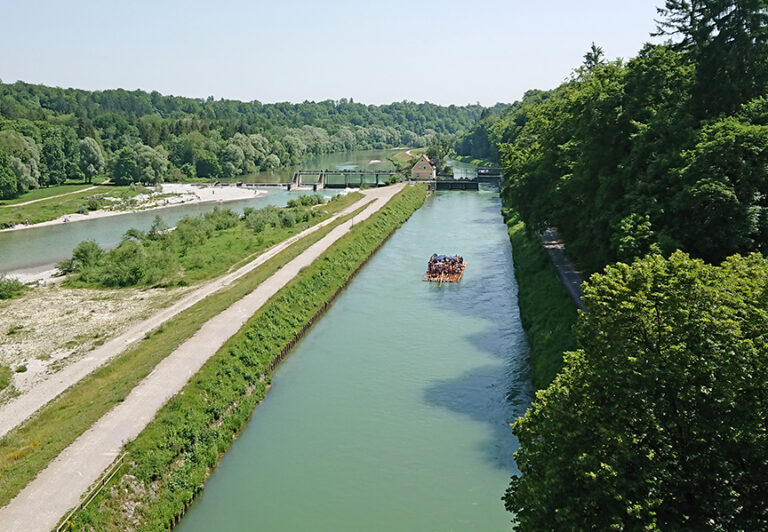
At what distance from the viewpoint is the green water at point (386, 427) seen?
65.2ft

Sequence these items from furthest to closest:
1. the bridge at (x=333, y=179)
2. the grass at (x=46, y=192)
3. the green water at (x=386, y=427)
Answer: the bridge at (x=333, y=179) → the grass at (x=46, y=192) → the green water at (x=386, y=427)

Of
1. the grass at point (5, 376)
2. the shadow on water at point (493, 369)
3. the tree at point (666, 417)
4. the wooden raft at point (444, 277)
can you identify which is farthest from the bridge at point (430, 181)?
the tree at point (666, 417)

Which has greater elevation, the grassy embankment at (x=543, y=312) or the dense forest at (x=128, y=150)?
the dense forest at (x=128, y=150)

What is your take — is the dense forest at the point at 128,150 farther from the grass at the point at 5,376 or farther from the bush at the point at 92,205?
the grass at the point at 5,376

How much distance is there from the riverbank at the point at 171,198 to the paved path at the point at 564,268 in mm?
64110

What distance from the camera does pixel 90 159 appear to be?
123 metres

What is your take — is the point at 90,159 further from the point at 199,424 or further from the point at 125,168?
the point at 199,424

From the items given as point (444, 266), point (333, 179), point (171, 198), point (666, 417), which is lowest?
point (444, 266)

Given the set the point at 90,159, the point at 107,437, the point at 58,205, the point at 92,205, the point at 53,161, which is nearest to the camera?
the point at 107,437

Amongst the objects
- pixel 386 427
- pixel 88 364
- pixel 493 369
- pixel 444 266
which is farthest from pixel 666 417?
pixel 444 266

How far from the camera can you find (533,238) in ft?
169

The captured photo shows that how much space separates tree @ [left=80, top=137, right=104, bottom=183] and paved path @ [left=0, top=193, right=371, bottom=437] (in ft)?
288

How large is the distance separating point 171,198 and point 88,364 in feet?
257

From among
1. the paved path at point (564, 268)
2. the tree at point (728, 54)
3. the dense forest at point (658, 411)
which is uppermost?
the tree at point (728, 54)
